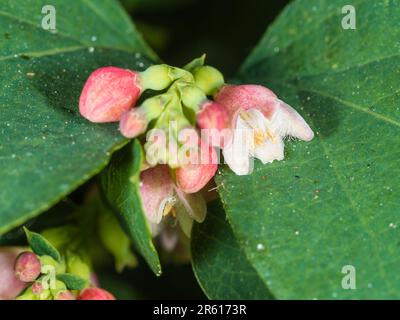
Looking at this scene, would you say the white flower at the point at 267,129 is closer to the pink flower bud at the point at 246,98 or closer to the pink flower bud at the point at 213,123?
the pink flower bud at the point at 246,98

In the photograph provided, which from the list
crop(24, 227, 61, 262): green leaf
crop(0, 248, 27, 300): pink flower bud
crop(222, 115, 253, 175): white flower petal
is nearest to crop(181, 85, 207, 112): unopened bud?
crop(222, 115, 253, 175): white flower petal

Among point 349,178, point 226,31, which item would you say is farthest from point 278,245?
point 226,31

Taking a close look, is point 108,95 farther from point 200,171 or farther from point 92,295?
point 92,295

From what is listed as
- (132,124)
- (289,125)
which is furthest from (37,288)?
(289,125)

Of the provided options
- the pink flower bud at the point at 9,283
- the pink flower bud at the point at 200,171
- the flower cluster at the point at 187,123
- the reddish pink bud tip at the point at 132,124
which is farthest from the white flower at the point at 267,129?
the pink flower bud at the point at 9,283

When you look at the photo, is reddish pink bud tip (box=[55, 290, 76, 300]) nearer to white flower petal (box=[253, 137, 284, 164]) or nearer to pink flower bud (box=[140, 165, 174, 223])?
pink flower bud (box=[140, 165, 174, 223])
